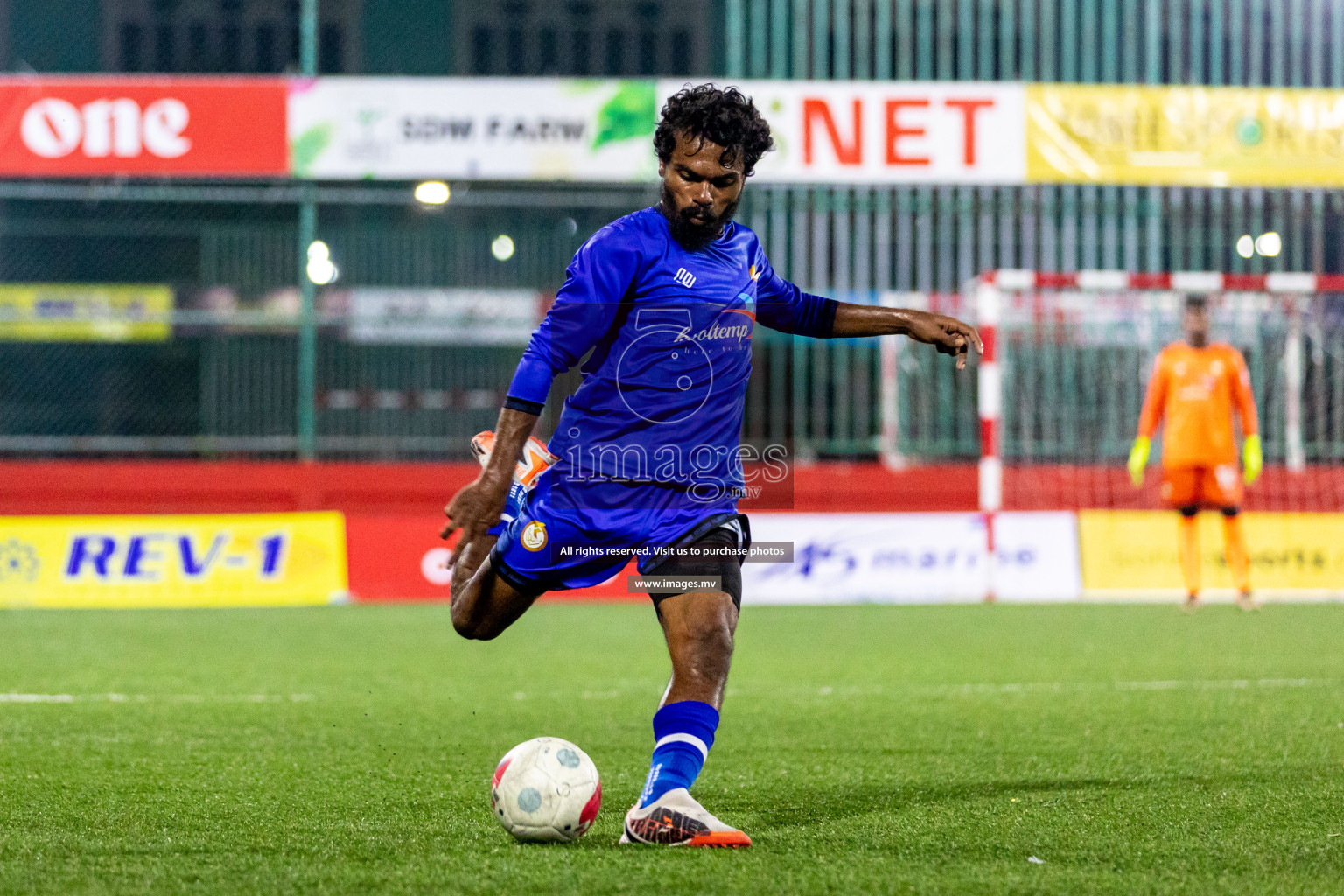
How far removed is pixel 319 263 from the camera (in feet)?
51.6

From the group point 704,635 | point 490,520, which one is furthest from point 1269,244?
point 490,520

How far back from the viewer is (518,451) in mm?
4008

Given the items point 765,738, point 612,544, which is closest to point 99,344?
point 765,738

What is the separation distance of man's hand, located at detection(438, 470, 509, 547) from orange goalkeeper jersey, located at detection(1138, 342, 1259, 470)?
9471mm

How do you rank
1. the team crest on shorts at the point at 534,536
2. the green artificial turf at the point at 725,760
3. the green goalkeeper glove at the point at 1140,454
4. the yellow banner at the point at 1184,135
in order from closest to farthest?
1. the green artificial turf at the point at 725,760
2. the team crest on shorts at the point at 534,536
3. the green goalkeeper glove at the point at 1140,454
4. the yellow banner at the point at 1184,135

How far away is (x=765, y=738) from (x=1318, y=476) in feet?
36.9

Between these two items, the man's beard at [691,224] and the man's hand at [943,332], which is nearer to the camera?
the man's beard at [691,224]

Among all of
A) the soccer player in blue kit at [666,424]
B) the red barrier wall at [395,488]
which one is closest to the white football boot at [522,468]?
the soccer player in blue kit at [666,424]

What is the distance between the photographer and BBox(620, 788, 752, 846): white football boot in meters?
4.00

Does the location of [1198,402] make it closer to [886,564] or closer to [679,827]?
[886,564]

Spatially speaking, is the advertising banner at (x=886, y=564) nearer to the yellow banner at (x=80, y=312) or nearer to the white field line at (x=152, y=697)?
the white field line at (x=152, y=697)

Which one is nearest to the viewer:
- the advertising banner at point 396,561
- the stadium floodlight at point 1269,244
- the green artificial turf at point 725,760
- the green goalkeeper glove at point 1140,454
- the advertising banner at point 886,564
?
the green artificial turf at point 725,760

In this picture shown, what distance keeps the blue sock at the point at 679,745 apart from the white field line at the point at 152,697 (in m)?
3.57

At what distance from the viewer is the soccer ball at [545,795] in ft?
13.4
